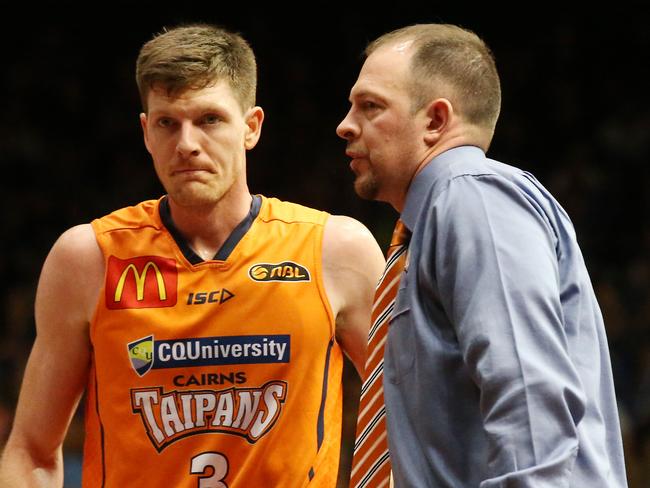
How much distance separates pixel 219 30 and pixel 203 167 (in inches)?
15.9

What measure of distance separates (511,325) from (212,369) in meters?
1.03

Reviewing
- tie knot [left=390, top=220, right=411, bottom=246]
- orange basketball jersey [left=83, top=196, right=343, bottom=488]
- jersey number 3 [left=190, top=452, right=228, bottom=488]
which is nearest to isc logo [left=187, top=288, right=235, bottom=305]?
orange basketball jersey [left=83, top=196, right=343, bottom=488]

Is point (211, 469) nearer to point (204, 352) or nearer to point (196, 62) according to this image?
point (204, 352)


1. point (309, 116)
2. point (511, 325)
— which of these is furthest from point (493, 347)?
point (309, 116)

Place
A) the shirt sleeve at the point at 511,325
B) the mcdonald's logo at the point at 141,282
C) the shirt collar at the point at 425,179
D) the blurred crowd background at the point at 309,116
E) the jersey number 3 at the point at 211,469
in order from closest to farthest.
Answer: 1. the shirt sleeve at the point at 511,325
2. the shirt collar at the point at 425,179
3. the jersey number 3 at the point at 211,469
4. the mcdonald's logo at the point at 141,282
5. the blurred crowd background at the point at 309,116

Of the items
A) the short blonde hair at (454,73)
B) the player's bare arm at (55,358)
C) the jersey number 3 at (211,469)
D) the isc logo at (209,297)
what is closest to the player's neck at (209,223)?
the isc logo at (209,297)

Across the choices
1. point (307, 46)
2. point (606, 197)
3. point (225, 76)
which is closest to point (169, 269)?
point (225, 76)

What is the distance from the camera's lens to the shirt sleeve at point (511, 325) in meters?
1.70

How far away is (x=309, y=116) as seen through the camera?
8.31 meters

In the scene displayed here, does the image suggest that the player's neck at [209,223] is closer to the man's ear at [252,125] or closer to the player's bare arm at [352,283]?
the man's ear at [252,125]

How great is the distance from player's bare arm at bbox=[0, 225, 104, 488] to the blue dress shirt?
994 millimetres

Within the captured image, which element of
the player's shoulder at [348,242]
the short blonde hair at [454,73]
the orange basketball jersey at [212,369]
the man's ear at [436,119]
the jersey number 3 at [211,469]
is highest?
the short blonde hair at [454,73]

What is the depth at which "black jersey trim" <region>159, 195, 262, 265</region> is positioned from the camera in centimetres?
271

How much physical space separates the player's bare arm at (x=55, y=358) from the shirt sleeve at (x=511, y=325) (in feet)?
3.71
